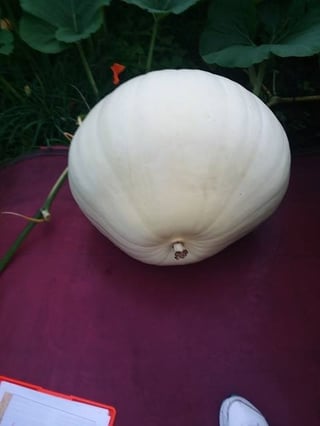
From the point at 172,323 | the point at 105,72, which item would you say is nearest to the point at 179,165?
the point at 172,323

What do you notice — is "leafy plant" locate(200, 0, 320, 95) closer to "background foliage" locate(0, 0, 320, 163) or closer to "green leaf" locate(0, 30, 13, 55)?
"background foliage" locate(0, 0, 320, 163)

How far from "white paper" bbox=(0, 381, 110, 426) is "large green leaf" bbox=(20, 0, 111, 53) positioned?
85 cm

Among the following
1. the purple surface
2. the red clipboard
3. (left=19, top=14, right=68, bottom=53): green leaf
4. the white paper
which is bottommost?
the white paper

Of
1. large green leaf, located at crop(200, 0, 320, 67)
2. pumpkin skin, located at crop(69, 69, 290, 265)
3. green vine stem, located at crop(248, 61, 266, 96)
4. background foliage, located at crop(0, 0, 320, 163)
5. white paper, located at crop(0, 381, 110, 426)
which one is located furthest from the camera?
background foliage, located at crop(0, 0, 320, 163)

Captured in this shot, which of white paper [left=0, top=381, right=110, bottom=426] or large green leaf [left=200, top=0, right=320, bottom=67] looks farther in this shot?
large green leaf [left=200, top=0, right=320, bottom=67]

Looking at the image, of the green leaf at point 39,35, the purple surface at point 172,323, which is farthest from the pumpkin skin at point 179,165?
the green leaf at point 39,35

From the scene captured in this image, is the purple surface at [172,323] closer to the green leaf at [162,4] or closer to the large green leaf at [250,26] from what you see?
the large green leaf at [250,26]

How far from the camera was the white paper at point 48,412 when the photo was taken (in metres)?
1.02

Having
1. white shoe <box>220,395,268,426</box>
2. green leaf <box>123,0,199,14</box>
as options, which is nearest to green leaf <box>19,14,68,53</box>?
green leaf <box>123,0,199,14</box>

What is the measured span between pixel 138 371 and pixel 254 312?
287 millimetres

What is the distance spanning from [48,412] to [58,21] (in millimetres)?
967

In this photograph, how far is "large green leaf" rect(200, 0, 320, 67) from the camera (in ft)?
3.92

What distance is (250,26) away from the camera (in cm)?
128

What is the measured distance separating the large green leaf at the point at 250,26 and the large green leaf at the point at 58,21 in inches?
11.3
